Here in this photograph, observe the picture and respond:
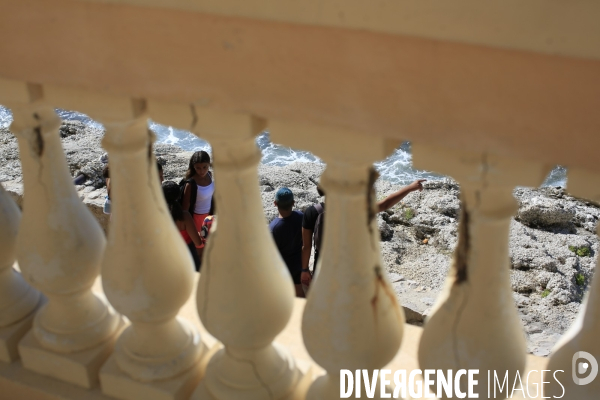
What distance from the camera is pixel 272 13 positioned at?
1.00 m

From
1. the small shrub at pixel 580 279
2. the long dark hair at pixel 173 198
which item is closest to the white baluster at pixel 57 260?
the long dark hair at pixel 173 198

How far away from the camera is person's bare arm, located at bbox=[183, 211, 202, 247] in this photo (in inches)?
158

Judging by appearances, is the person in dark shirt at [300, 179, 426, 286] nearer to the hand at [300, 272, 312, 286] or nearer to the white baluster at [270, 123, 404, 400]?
the hand at [300, 272, 312, 286]

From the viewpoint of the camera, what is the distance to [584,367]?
1230mm

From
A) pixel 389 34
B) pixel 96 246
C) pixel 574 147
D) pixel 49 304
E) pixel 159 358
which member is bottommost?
pixel 159 358

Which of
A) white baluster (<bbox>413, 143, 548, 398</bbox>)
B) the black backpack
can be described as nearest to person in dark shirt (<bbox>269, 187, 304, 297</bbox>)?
the black backpack

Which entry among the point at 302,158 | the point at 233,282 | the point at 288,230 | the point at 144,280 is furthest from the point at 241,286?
the point at 302,158

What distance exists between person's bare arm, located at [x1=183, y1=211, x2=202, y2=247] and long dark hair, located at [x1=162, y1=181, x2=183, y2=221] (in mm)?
29

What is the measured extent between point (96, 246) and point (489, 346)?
0.92 meters

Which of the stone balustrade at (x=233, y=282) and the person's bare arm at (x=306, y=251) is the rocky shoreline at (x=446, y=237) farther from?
the stone balustrade at (x=233, y=282)

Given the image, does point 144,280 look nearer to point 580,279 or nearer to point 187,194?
point 187,194

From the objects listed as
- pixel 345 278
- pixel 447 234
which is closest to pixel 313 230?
pixel 447 234

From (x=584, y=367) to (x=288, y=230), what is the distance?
2730 mm

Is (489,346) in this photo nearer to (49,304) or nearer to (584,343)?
(584,343)
